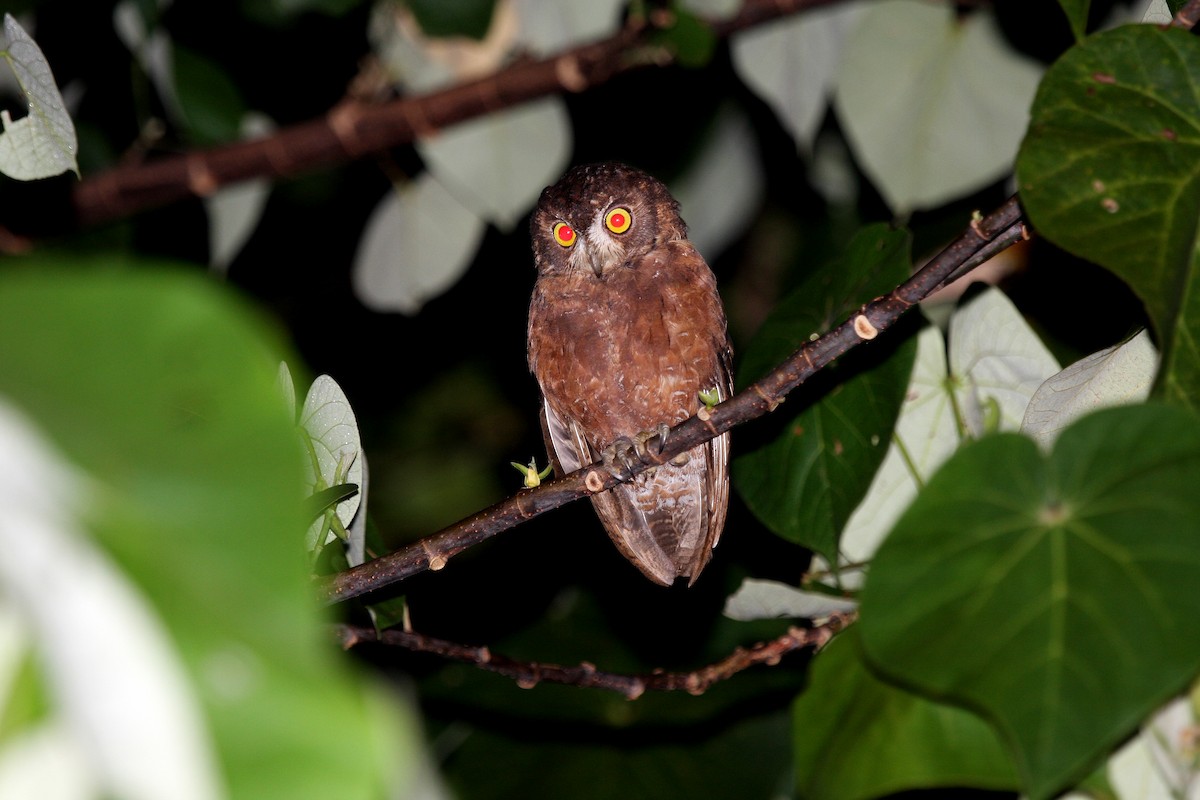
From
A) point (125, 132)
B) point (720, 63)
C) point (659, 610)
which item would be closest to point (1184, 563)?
point (659, 610)

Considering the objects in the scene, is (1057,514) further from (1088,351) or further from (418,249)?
(418,249)

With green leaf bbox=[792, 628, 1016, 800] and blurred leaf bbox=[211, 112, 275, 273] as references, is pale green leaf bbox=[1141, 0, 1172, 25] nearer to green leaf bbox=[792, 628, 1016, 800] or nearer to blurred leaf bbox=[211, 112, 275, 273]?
green leaf bbox=[792, 628, 1016, 800]

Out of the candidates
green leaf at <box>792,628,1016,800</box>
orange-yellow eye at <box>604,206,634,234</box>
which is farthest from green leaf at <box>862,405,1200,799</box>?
orange-yellow eye at <box>604,206,634,234</box>

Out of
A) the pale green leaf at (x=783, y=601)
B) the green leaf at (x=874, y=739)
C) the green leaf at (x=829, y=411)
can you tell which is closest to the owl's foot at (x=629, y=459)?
the green leaf at (x=829, y=411)

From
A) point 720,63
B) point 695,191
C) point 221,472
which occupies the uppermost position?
point 720,63

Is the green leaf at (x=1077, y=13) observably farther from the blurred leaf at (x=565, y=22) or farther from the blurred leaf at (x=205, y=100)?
the blurred leaf at (x=205, y=100)

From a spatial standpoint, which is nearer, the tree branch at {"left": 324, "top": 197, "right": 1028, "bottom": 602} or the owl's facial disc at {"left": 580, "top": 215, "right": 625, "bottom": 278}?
the tree branch at {"left": 324, "top": 197, "right": 1028, "bottom": 602}

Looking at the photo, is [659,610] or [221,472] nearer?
[221,472]
